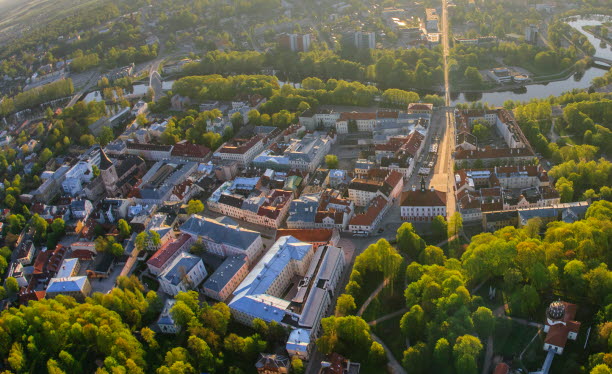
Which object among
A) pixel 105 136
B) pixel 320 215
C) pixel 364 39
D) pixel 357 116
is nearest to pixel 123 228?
pixel 320 215

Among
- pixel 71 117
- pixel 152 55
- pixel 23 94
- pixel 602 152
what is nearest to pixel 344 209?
pixel 602 152

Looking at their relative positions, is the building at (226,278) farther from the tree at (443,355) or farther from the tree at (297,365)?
the tree at (443,355)

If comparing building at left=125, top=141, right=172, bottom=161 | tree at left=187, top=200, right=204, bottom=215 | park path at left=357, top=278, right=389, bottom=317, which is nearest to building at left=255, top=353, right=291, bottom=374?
park path at left=357, top=278, right=389, bottom=317

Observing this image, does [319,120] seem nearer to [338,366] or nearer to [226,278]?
[226,278]

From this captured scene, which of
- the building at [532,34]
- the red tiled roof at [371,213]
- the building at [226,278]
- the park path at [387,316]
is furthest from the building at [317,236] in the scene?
the building at [532,34]

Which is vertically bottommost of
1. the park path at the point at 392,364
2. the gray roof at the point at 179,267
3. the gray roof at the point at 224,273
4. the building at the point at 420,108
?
the park path at the point at 392,364

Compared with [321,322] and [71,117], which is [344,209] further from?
[71,117]
